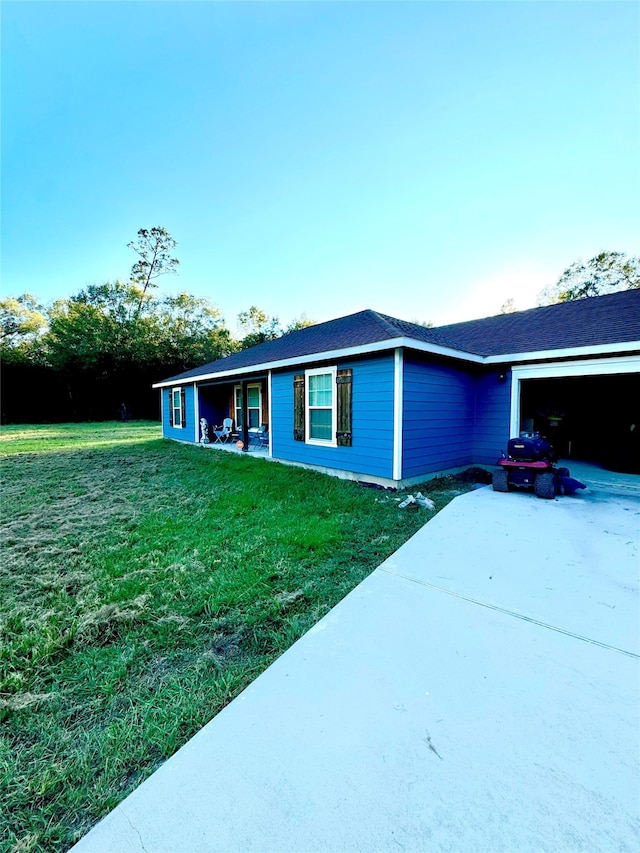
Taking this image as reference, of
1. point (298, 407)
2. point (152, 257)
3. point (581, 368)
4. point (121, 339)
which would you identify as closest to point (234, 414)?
point (298, 407)

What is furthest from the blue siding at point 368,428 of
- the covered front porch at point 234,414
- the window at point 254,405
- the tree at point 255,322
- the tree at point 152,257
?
the tree at point 152,257

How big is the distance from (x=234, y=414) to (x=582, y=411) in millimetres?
9658

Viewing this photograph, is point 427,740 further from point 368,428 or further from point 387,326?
point 387,326

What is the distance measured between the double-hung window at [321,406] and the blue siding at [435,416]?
4.51ft

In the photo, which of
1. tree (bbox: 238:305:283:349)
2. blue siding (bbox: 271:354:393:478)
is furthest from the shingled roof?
tree (bbox: 238:305:283:349)

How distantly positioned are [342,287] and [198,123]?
479 inches

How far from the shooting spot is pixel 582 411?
29.5 feet

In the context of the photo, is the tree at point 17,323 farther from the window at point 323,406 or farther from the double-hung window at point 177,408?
the window at point 323,406

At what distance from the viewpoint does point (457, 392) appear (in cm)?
636

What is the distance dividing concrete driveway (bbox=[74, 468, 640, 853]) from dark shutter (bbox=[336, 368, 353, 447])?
11.8 feet

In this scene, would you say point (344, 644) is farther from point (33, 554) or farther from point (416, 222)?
point (416, 222)

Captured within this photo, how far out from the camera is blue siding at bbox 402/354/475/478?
537 centimetres

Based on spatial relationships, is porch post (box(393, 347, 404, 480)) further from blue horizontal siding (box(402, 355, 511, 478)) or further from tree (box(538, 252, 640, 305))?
tree (box(538, 252, 640, 305))

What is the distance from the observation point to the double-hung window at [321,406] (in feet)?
20.4
